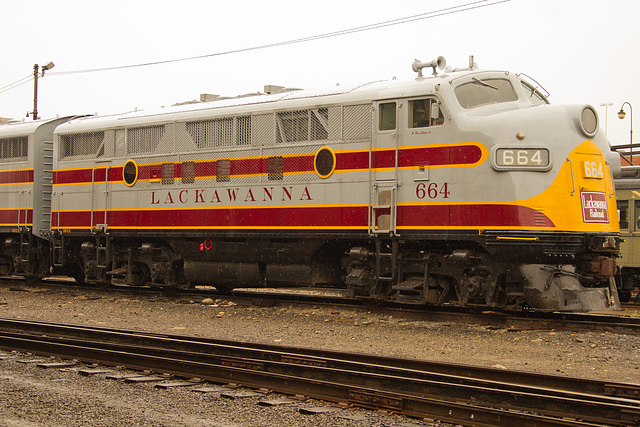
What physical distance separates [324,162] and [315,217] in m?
1.06

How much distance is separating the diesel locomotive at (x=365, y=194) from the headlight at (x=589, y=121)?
34 millimetres

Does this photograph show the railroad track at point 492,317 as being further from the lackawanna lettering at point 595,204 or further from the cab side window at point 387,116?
the cab side window at point 387,116

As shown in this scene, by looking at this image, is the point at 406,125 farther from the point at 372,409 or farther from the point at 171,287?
the point at 171,287

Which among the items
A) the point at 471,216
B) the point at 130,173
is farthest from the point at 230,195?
the point at 471,216

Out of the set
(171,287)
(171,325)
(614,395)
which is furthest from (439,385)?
(171,287)

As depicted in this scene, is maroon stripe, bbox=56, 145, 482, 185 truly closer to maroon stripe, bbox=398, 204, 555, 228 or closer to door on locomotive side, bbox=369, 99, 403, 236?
door on locomotive side, bbox=369, 99, 403, 236

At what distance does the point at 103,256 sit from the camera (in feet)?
58.0

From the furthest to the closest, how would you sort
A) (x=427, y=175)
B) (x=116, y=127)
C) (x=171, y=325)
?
(x=116, y=127)
(x=171, y=325)
(x=427, y=175)

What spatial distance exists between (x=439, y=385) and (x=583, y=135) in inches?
245

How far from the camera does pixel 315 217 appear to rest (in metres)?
13.7

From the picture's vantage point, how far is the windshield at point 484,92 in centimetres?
1228

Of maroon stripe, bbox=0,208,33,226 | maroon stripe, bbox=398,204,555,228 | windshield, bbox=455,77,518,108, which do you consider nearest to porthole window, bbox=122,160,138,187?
maroon stripe, bbox=0,208,33,226

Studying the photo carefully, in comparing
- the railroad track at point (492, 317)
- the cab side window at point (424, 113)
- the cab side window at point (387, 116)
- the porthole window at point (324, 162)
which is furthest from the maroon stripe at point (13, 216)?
the cab side window at point (424, 113)

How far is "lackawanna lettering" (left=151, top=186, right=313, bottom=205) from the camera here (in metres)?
14.0
